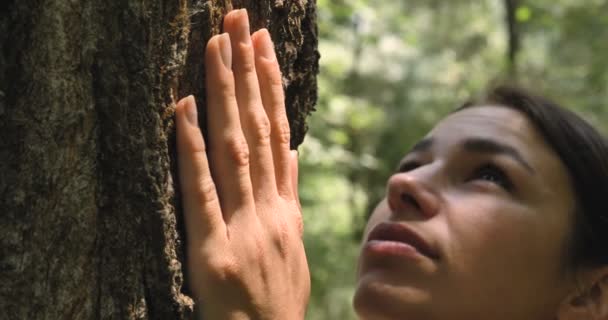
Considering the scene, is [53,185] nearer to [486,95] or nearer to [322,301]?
[486,95]

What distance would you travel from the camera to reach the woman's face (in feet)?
5.59

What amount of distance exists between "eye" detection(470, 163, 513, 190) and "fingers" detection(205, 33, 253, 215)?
0.78 m

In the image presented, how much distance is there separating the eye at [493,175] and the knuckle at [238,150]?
78cm

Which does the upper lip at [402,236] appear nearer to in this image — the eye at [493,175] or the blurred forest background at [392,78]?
the eye at [493,175]

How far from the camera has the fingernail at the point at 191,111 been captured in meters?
1.33

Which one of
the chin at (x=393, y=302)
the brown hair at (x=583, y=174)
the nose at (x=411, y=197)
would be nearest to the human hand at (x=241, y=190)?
the chin at (x=393, y=302)

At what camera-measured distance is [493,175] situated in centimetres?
184

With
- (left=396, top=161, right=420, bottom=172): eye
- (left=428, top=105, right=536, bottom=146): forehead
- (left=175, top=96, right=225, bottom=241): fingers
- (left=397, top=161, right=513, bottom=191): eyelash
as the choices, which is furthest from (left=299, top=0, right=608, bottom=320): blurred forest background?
(left=175, top=96, right=225, bottom=241): fingers

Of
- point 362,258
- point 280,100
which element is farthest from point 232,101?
point 362,258

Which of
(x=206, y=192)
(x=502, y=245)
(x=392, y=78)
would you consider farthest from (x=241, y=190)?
(x=392, y=78)

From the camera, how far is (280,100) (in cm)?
152

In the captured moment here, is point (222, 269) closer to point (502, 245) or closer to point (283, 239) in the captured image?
point (283, 239)

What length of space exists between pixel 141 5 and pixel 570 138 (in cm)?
139

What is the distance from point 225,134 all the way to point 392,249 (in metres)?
0.63
